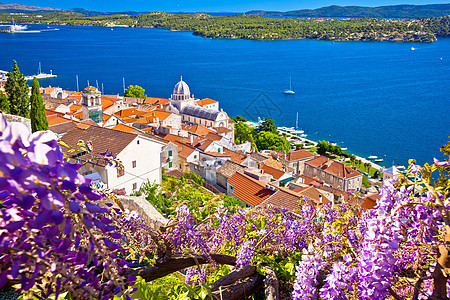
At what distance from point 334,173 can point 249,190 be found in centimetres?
1824

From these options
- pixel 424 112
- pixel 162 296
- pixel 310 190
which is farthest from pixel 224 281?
pixel 424 112

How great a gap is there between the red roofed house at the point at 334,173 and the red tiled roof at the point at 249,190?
46.9ft

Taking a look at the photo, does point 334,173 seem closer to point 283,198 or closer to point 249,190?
point 249,190

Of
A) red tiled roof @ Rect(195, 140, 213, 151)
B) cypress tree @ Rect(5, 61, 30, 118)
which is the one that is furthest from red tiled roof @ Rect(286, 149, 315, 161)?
cypress tree @ Rect(5, 61, 30, 118)

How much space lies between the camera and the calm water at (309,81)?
55688mm

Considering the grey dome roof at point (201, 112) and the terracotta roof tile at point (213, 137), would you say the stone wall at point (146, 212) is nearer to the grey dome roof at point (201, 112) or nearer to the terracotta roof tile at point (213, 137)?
the terracotta roof tile at point (213, 137)

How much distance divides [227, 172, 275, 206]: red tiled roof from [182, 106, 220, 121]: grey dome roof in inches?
1125

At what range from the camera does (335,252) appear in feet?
11.4

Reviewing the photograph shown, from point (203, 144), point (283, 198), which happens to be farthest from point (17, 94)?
point (283, 198)

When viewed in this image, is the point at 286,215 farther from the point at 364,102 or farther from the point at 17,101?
the point at 364,102

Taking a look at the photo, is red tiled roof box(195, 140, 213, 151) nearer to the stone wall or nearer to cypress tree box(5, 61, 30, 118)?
cypress tree box(5, 61, 30, 118)

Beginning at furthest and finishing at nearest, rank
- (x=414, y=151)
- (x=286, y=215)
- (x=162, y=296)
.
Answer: (x=414, y=151), (x=286, y=215), (x=162, y=296)

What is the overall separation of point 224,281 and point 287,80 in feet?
308

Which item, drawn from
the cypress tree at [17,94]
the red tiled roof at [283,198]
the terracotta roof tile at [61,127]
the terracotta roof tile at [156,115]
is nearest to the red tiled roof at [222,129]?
the terracotta roof tile at [156,115]
